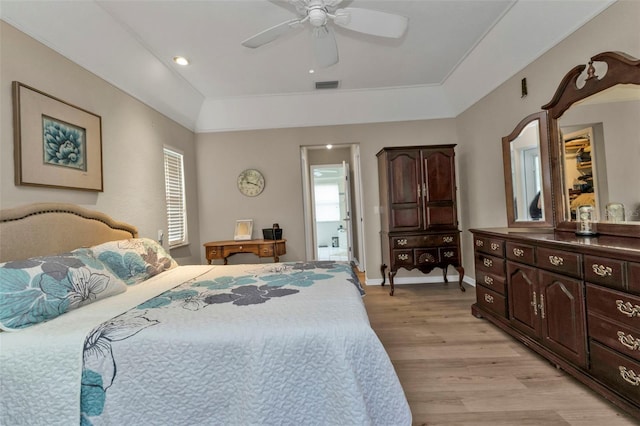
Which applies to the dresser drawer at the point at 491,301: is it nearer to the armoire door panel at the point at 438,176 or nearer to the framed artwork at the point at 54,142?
the armoire door panel at the point at 438,176

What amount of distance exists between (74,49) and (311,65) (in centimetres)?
217

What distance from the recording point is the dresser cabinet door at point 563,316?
69.8 inches

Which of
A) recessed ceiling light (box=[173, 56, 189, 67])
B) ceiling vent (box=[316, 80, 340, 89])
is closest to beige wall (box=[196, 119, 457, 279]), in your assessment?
ceiling vent (box=[316, 80, 340, 89])

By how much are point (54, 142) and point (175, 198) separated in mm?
1810

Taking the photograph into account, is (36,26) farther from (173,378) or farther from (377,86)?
(377,86)

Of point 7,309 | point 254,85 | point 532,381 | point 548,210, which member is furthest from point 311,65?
point 532,381

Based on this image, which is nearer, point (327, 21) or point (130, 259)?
point (327, 21)

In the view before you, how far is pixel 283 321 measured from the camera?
1.27 meters

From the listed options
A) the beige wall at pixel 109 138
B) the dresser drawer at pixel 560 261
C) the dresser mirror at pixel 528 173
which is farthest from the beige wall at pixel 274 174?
the dresser drawer at pixel 560 261

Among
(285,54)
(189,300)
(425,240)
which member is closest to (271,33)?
(285,54)

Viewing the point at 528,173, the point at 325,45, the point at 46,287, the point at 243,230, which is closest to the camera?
the point at 46,287

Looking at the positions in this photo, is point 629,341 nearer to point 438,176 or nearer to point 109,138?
point 438,176

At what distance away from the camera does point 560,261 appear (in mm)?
1911

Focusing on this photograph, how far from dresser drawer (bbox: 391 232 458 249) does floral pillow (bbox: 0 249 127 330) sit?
10.3 feet
